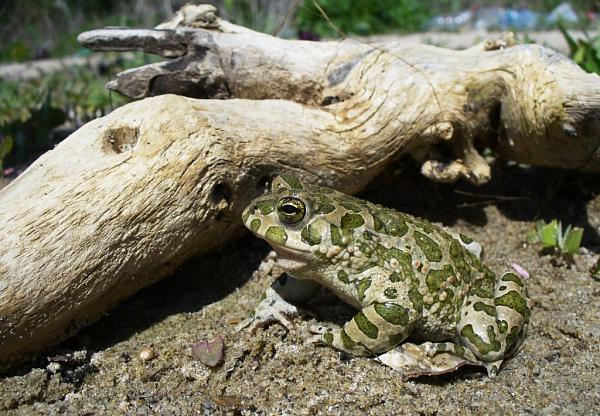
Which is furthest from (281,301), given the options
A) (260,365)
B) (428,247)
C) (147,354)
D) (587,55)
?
(587,55)

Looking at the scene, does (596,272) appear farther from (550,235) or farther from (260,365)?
(260,365)

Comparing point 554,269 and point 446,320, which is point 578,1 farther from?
point 446,320

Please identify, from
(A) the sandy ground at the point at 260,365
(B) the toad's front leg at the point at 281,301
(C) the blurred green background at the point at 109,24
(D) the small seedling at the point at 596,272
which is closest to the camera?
(A) the sandy ground at the point at 260,365

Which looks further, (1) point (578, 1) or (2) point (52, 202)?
(1) point (578, 1)

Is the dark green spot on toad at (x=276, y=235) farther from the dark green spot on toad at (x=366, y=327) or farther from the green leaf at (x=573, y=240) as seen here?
the green leaf at (x=573, y=240)

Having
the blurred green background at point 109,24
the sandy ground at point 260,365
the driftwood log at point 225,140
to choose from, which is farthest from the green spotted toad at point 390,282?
the blurred green background at point 109,24

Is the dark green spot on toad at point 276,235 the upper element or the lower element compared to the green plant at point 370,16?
upper

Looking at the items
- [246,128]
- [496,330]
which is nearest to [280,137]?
[246,128]
